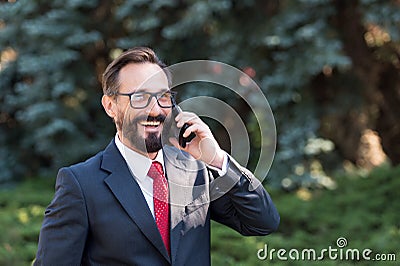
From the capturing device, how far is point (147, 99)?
87.7 inches

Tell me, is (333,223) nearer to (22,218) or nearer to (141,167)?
(22,218)

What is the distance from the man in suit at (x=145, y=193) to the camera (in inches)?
85.1

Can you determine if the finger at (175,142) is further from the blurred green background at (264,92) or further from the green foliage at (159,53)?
the green foliage at (159,53)

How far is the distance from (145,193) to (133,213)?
0.34 ft

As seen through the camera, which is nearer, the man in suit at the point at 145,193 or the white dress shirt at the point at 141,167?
the man in suit at the point at 145,193

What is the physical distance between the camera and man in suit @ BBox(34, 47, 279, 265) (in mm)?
2162

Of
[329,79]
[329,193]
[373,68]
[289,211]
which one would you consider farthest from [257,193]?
[373,68]

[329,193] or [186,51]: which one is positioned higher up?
[186,51]

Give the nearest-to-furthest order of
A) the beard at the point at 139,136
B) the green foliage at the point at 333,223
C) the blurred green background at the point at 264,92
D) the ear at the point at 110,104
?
the beard at the point at 139,136, the ear at the point at 110,104, the green foliage at the point at 333,223, the blurred green background at the point at 264,92

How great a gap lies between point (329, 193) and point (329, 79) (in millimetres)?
1238

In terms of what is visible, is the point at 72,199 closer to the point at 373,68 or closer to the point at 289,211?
the point at 289,211

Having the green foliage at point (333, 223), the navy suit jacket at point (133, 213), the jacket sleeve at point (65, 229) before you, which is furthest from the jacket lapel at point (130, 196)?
the green foliage at point (333, 223)

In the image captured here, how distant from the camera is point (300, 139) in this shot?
21.2 ft

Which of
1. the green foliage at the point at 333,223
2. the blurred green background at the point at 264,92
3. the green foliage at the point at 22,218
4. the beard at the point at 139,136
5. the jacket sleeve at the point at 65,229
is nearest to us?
the jacket sleeve at the point at 65,229
